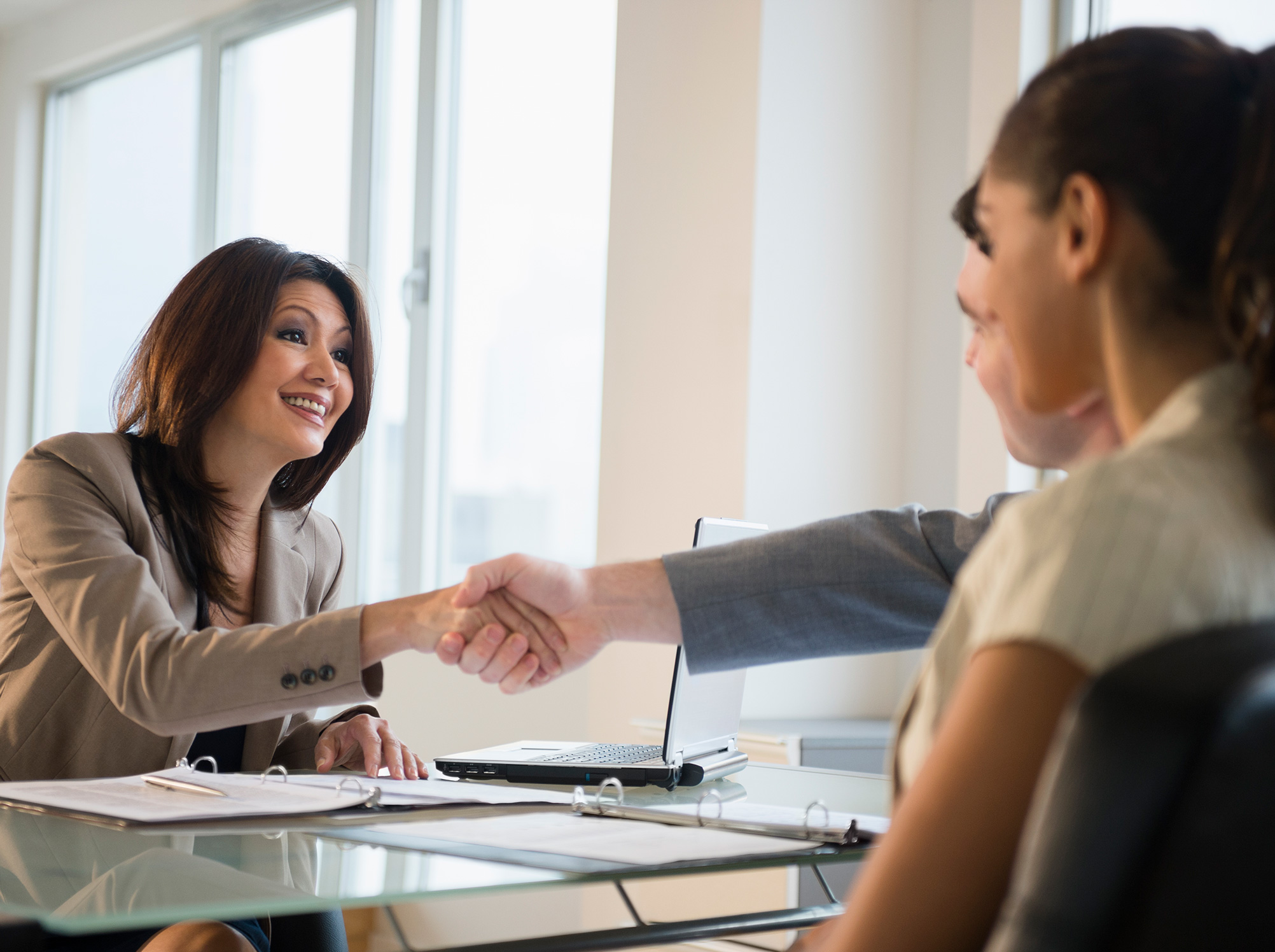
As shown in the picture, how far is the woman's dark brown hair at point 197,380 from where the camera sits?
5.93ft

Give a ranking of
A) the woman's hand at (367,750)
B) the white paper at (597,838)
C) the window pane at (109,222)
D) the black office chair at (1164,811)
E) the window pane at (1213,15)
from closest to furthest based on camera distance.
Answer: the black office chair at (1164,811)
the white paper at (597,838)
the woman's hand at (367,750)
the window pane at (1213,15)
the window pane at (109,222)

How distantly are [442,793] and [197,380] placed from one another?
0.90m

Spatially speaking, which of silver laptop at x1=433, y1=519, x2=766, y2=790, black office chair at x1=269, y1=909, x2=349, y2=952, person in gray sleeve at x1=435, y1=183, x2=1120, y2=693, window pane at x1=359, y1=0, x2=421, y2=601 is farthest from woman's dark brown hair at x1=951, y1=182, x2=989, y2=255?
window pane at x1=359, y1=0, x2=421, y2=601

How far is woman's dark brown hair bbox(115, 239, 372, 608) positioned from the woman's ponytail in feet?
4.80

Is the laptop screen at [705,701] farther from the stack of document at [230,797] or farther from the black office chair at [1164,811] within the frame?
the black office chair at [1164,811]

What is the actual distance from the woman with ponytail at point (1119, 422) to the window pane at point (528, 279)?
112 inches

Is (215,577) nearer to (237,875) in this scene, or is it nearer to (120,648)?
(120,648)

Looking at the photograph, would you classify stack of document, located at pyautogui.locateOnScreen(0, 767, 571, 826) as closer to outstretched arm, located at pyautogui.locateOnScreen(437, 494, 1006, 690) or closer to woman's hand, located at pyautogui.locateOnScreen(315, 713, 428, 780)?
woman's hand, located at pyautogui.locateOnScreen(315, 713, 428, 780)

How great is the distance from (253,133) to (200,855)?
4.37m

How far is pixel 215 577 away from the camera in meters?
1.80

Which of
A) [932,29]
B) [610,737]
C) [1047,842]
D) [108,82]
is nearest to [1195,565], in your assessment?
[1047,842]

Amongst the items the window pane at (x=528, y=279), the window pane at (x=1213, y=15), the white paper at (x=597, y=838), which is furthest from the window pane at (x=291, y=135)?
the white paper at (x=597, y=838)

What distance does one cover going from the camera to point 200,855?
3.14 ft

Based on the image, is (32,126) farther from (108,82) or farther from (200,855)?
(200,855)
